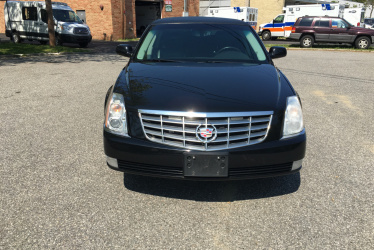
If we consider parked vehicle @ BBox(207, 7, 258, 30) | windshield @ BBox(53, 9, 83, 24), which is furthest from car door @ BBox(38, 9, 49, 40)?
parked vehicle @ BBox(207, 7, 258, 30)

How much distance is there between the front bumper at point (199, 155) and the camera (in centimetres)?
258

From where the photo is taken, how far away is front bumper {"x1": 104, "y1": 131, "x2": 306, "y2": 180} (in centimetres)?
258

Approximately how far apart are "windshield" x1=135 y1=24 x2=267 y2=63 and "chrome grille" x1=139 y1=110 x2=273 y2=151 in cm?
141

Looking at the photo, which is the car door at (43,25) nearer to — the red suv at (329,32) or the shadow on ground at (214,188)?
the red suv at (329,32)

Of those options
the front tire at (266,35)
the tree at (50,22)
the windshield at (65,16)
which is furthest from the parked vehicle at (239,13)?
the tree at (50,22)

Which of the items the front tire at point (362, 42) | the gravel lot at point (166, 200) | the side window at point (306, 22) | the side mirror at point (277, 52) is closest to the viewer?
the gravel lot at point (166, 200)

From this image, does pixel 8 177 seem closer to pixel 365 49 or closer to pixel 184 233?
pixel 184 233

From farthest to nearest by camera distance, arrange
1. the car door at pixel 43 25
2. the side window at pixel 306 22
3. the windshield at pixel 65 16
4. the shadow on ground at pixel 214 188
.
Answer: the side window at pixel 306 22 → the windshield at pixel 65 16 → the car door at pixel 43 25 → the shadow on ground at pixel 214 188

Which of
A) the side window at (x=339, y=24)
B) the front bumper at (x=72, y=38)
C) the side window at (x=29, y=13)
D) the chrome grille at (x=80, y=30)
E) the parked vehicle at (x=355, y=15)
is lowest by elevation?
the front bumper at (x=72, y=38)

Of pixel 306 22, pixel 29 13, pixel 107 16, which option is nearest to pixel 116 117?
pixel 29 13

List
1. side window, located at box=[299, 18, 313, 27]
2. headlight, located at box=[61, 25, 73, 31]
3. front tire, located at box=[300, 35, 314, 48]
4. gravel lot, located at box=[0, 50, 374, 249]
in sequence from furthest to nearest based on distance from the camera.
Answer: front tire, located at box=[300, 35, 314, 48] → side window, located at box=[299, 18, 313, 27] → headlight, located at box=[61, 25, 73, 31] → gravel lot, located at box=[0, 50, 374, 249]

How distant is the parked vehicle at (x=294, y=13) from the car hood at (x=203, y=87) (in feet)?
79.5

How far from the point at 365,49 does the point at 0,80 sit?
60.7 feet

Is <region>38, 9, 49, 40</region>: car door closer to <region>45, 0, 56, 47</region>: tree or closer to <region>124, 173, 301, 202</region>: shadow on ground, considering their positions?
<region>45, 0, 56, 47</region>: tree
